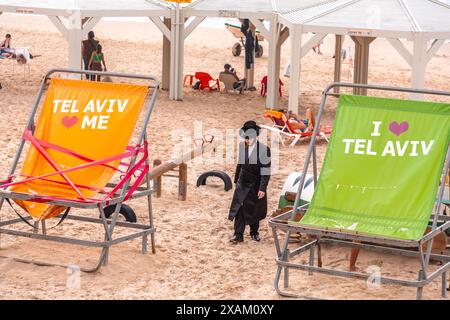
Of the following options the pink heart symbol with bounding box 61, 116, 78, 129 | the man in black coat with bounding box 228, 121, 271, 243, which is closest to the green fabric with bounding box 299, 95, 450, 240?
the man in black coat with bounding box 228, 121, 271, 243

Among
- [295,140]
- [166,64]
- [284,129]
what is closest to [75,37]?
[166,64]

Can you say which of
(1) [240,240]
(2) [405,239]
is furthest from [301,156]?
(2) [405,239]

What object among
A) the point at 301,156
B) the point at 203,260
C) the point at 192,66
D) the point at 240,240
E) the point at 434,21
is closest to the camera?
the point at 203,260

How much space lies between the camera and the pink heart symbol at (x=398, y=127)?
10.5 metres

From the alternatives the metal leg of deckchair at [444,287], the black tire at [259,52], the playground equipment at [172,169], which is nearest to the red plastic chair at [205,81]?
the black tire at [259,52]

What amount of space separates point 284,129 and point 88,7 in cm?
481

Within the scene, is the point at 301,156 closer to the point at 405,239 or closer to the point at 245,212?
the point at 245,212

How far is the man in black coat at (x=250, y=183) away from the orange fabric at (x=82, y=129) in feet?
4.46

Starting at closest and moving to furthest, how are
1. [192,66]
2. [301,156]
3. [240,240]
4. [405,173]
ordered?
[405,173] → [240,240] → [301,156] → [192,66]

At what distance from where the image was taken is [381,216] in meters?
10.3

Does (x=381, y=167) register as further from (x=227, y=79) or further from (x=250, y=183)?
(x=227, y=79)

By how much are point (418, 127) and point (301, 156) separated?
277 inches

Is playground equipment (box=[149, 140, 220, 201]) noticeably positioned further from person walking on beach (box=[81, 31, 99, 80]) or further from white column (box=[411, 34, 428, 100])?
person walking on beach (box=[81, 31, 99, 80])

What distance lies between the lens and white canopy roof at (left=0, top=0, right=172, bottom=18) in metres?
21.0
